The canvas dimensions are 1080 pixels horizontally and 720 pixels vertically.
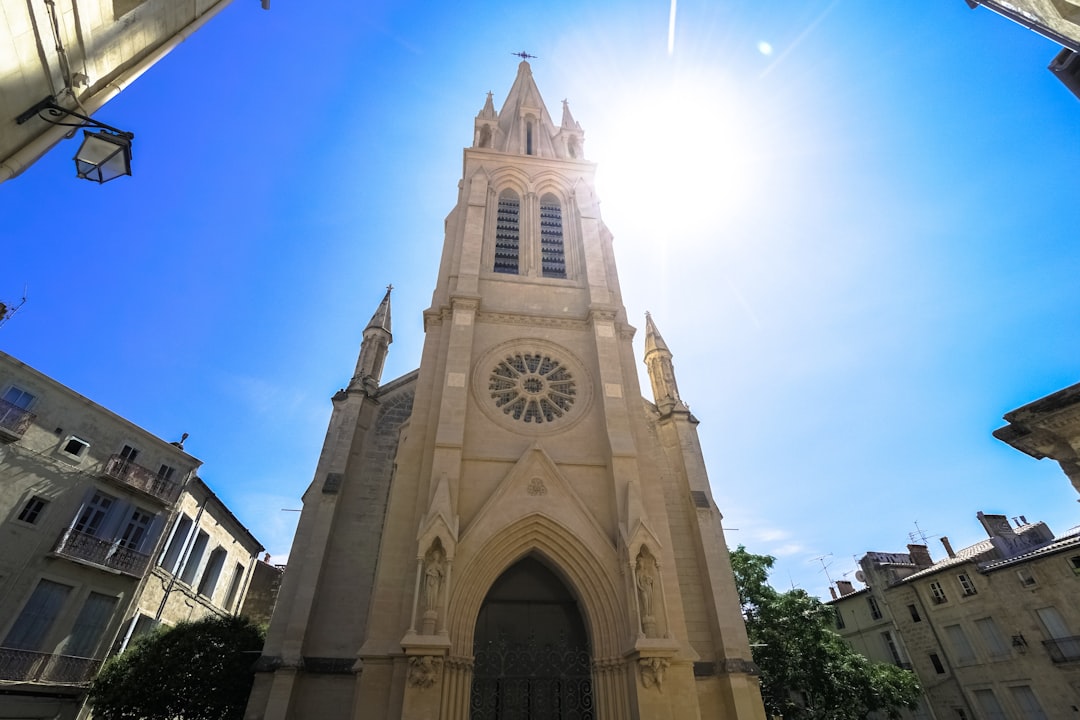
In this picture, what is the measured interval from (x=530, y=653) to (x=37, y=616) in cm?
1293

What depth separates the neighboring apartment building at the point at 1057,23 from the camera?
5617mm

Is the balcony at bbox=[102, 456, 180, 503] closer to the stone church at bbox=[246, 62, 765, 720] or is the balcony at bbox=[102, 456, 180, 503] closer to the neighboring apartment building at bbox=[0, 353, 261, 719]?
the neighboring apartment building at bbox=[0, 353, 261, 719]

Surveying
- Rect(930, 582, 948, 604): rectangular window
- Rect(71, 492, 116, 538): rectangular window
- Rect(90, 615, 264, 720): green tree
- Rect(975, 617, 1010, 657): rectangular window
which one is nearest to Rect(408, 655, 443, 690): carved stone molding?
Rect(90, 615, 264, 720): green tree

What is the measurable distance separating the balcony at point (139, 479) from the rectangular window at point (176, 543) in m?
1.05

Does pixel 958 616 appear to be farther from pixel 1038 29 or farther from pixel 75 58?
pixel 75 58

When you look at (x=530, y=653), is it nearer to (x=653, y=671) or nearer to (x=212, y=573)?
(x=653, y=671)

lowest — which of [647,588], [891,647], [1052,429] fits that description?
[1052,429]

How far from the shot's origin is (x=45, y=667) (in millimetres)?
13492

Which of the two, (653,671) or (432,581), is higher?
(432,581)

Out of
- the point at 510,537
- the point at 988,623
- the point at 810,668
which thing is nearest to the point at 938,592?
the point at 988,623

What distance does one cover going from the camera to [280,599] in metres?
13.0

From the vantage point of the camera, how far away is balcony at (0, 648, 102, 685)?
12.8 metres

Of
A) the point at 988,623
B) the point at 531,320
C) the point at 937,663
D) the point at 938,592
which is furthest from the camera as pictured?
the point at 938,592

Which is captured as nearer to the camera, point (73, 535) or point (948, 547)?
point (73, 535)
